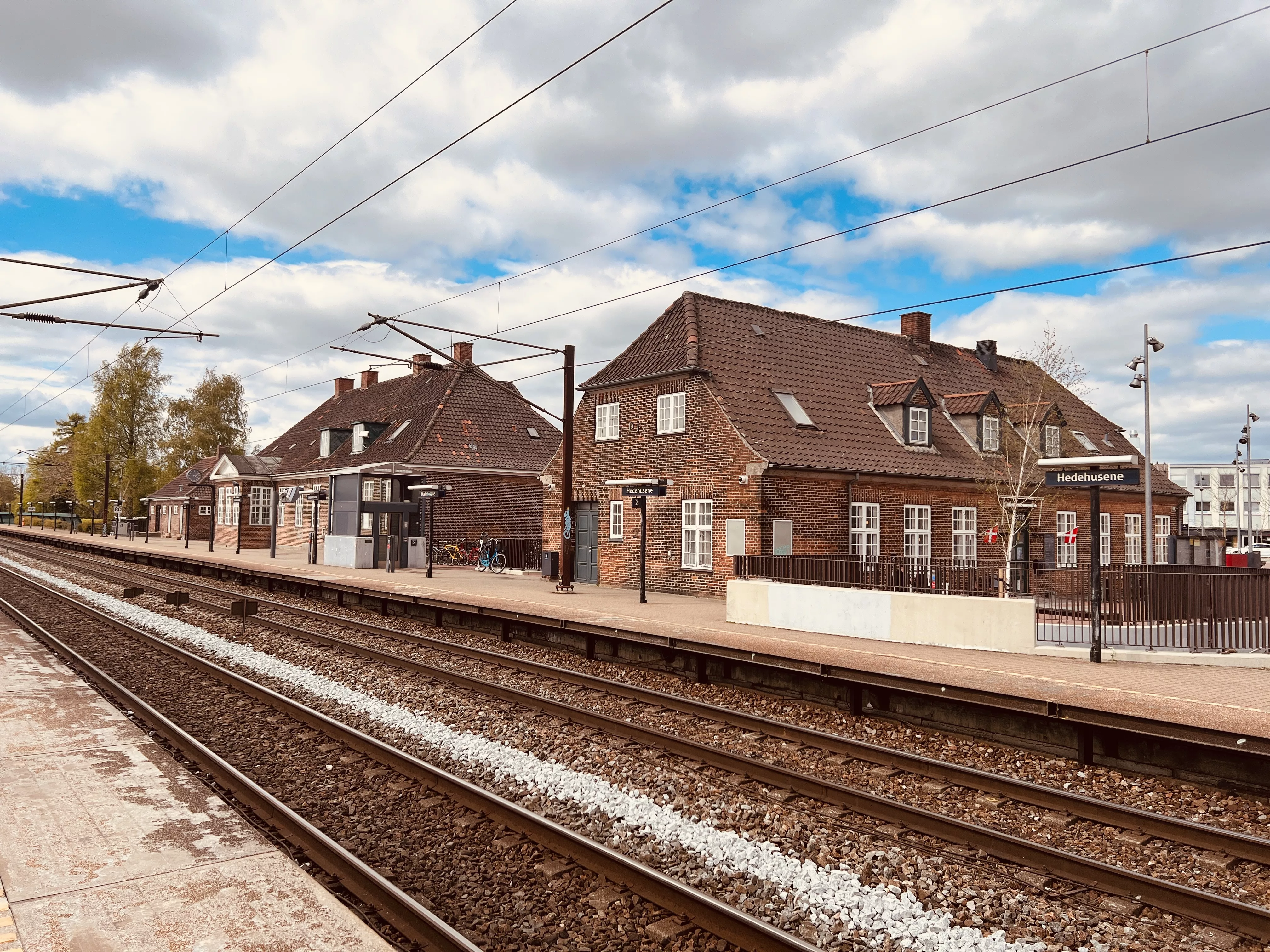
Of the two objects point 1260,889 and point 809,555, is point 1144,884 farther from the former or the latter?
point 809,555

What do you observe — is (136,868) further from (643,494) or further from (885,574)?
(643,494)

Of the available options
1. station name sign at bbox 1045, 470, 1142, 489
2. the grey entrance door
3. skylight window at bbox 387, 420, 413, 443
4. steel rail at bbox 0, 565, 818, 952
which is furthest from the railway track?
skylight window at bbox 387, 420, 413, 443

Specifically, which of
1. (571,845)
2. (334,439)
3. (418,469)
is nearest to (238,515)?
(334,439)

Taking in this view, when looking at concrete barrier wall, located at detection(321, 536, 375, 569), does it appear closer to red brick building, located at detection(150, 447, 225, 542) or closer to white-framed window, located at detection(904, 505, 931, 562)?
red brick building, located at detection(150, 447, 225, 542)

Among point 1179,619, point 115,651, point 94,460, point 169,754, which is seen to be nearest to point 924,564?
point 1179,619

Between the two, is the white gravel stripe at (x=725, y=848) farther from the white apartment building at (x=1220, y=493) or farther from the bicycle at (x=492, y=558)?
the white apartment building at (x=1220, y=493)

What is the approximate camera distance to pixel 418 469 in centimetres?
3575

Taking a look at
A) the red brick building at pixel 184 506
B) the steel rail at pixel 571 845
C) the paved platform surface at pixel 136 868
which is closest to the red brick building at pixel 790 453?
the steel rail at pixel 571 845

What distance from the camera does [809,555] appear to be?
73.0 ft

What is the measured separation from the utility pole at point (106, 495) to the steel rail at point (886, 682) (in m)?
49.2

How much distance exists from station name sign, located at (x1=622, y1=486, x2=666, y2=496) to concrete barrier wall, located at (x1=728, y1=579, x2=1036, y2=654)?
3.18 metres

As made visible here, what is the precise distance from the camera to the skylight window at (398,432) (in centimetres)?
4041

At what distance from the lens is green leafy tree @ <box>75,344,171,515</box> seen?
69.7 m

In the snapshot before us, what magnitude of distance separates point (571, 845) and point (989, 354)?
3392cm
